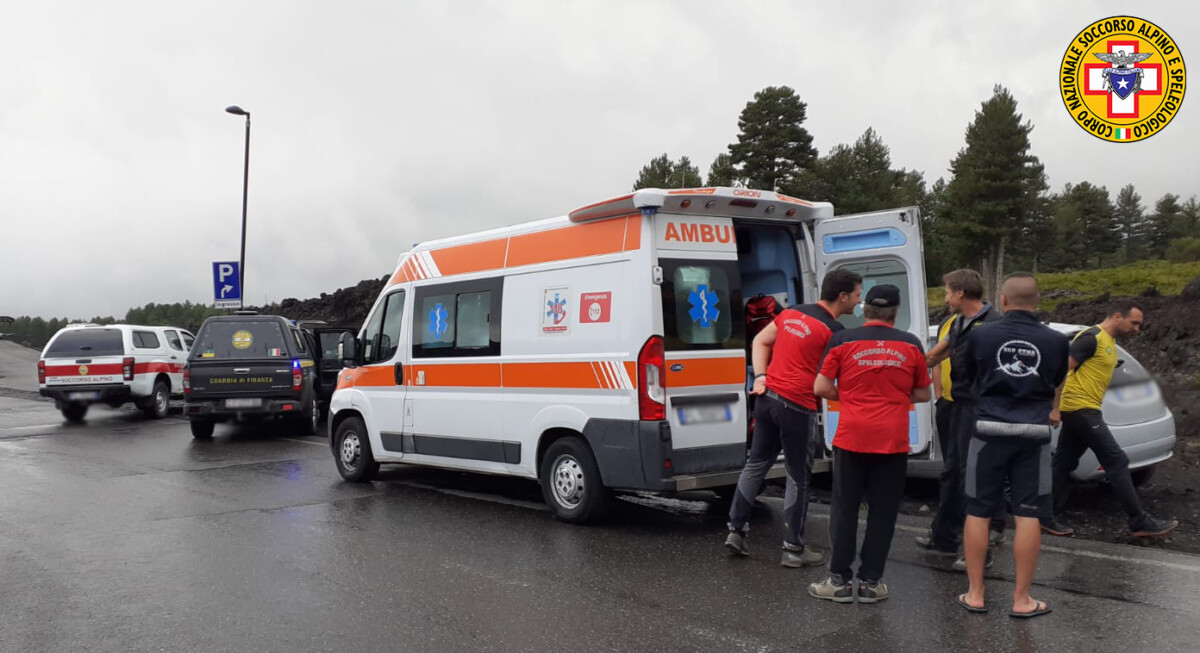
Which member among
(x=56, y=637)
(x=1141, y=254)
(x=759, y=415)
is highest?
(x=1141, y=254)

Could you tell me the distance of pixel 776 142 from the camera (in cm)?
6009

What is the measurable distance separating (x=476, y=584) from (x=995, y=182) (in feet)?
189

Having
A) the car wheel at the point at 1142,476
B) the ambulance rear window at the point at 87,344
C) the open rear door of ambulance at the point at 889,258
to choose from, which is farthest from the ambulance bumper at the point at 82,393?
the car wheel at the point at 1142,476

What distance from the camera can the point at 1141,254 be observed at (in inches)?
3743

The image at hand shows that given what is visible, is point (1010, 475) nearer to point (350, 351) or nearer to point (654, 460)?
point (654, 460)

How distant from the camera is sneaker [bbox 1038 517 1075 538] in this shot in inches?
258

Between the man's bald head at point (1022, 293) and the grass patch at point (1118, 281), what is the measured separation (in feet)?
105

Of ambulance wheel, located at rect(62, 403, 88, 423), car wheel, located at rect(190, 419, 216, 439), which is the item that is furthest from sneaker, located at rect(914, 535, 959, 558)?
ambulance wheel, located at rect(62, 403, 88, 423)

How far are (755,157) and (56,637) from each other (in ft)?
193

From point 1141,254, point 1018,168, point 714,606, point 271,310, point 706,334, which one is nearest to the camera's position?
point 714,606

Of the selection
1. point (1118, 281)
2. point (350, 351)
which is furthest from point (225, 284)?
point (1118, 281)

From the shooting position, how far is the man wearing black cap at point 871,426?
488cm

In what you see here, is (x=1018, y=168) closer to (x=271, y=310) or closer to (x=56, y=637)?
(x=271, y=310)

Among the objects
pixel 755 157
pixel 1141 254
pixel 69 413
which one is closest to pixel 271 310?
pixel 69 413
